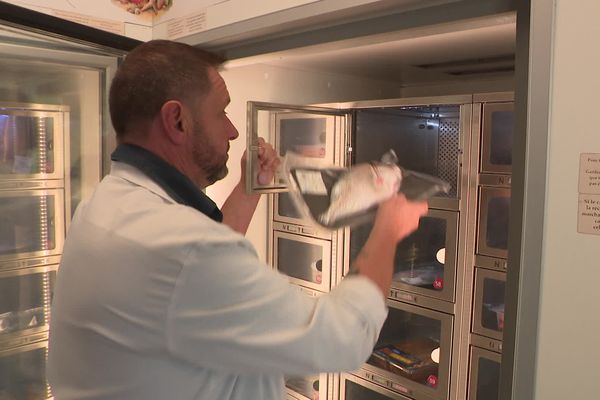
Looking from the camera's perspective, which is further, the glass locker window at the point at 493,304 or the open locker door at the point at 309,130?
the open locker door at the point at 309,130

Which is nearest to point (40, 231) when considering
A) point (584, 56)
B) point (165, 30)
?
point (165, 30)

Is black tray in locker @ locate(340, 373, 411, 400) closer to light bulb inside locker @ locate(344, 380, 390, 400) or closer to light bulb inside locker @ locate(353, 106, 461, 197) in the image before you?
light bulb inside locker @ locate(344, 380, 390, 400)

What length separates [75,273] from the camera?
0.92m

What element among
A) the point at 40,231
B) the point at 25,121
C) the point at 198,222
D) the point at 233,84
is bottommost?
the point at 40,231

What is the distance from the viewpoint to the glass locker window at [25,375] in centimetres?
204

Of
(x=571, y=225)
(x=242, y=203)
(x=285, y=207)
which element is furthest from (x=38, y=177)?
(x=571, y=225)

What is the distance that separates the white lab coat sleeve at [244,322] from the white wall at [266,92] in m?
1.42

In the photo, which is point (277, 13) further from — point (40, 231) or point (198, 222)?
point (40, 231)

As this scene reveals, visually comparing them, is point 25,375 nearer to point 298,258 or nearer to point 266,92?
point 298,258

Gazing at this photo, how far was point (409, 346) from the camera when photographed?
234cm

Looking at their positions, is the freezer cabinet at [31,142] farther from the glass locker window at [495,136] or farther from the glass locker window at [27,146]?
the glass locker window at [495,136]

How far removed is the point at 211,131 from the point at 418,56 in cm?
136

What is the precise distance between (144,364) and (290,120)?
5.72 ft

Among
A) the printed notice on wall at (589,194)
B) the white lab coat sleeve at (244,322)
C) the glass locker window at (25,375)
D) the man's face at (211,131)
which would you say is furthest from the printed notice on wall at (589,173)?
the glass locker window at (25,375)
